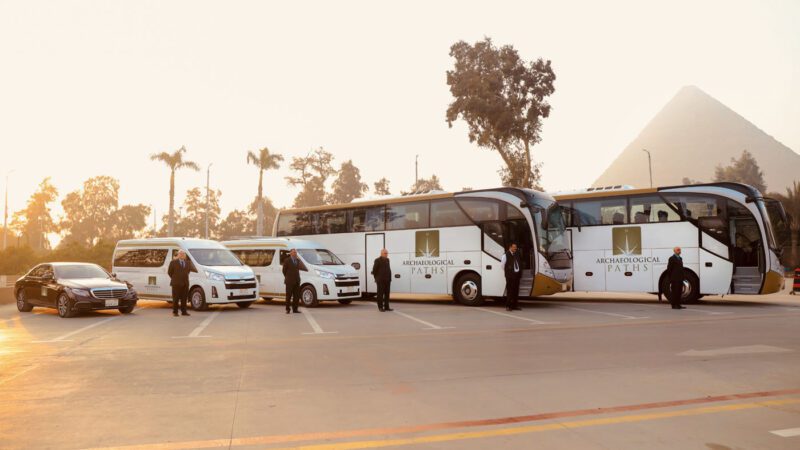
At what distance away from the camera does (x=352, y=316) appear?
57.4ft

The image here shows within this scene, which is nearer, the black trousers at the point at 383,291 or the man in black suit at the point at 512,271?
the man in black suit at the point at 512,271

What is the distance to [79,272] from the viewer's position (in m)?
18.5

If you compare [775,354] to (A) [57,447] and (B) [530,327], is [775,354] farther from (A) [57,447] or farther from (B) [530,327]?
(A) [57,447]

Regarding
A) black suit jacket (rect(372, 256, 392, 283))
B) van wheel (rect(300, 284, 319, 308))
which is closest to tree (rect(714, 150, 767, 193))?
van wheel (rect(300, 284, 319, 308))

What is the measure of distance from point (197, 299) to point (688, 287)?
15.2 m

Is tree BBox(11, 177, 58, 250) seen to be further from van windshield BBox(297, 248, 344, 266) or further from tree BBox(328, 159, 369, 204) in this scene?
van windshield BBox(297, 248, 344, 266)

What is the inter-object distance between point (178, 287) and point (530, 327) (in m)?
9.55

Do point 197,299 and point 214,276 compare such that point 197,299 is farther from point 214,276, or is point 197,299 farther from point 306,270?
point 306,270

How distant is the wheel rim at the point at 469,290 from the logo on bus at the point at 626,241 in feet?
15.8

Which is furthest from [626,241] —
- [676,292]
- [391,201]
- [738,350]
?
[738,350]

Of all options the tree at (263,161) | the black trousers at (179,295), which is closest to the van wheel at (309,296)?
the black trousers at (179,295)

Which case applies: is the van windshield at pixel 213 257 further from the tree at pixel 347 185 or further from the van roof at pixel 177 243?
the tree at pixel 347 185

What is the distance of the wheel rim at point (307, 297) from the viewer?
2111cm

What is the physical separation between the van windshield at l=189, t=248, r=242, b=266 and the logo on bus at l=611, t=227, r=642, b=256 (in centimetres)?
1229
